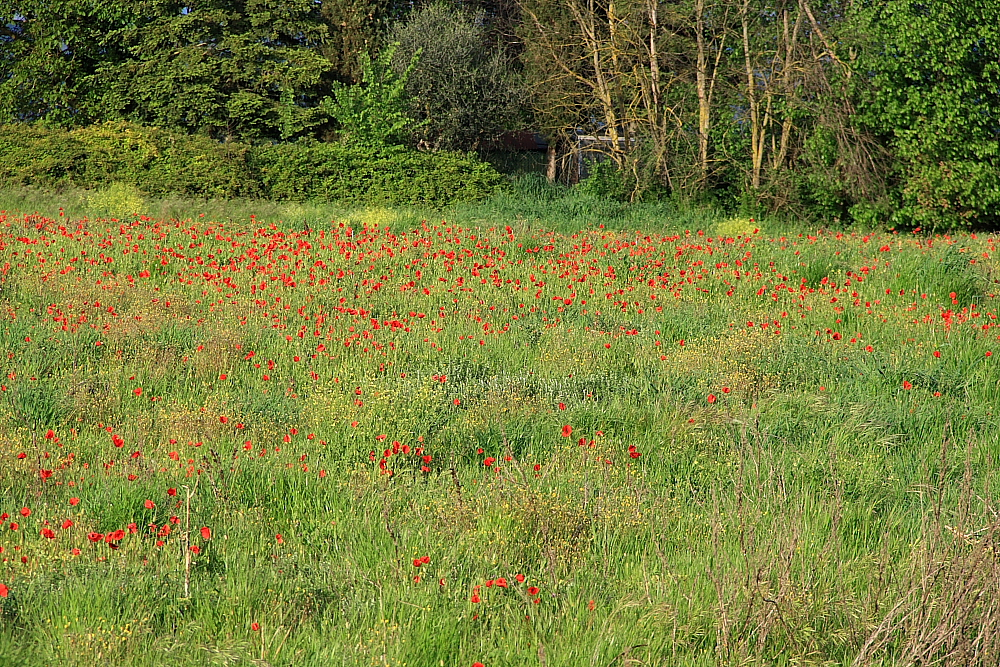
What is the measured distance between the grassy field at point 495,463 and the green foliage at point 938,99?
570 cm

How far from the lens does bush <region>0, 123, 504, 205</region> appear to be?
18.6 meters

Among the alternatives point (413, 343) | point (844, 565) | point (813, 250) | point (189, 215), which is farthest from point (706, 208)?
point (844, 565)

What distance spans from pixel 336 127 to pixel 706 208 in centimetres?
1010

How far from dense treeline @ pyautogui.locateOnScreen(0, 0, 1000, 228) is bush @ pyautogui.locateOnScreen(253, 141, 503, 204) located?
71 cm

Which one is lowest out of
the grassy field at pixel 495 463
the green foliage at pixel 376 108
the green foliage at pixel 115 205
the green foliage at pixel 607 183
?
the grassy field at pixel 495 463

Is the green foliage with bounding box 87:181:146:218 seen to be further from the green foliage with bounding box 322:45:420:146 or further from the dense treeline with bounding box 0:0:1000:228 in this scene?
the dense treeline with bounding box 0:0:1000:228

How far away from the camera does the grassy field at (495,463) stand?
300 cm

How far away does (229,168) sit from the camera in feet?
62.5

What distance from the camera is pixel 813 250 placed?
11008mm

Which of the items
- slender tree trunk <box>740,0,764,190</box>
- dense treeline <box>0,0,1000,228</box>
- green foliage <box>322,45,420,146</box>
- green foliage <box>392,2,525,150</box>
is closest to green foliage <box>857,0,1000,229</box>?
dense treeline <box>0,0,1000,228</box>

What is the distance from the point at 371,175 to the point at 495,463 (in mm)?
15778

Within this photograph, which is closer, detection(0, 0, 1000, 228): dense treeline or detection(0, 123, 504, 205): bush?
detection(0, 0, 1000, 228): dense treeline

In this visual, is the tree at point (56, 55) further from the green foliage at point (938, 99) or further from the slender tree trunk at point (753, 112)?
the green foliage at point (938, 99)

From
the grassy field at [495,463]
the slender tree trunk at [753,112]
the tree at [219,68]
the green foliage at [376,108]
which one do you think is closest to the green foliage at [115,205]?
the grassy field at [495,463]
